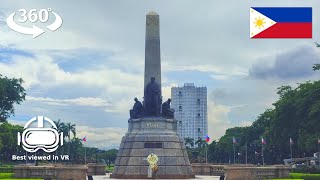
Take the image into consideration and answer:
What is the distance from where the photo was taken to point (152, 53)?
42031 millimetres

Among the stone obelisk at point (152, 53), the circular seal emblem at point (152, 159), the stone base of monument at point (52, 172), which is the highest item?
the stone obelisk at point (152, 53)

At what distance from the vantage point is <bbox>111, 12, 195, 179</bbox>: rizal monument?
37812mm

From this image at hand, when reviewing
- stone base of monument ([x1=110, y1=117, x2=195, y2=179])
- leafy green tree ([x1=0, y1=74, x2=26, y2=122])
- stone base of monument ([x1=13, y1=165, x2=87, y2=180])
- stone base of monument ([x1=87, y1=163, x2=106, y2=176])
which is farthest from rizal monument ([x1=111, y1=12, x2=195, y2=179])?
leafy green tree ([x1=0, y1=74, x2=26, y2=122])

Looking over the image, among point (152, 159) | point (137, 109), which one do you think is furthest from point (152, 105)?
point (152, 159)

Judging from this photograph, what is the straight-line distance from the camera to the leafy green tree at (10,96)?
219ft

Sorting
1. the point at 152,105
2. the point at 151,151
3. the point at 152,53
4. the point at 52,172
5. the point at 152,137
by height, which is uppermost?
the point at 152,53

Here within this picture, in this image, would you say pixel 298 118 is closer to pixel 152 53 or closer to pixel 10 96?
pixel 152 53

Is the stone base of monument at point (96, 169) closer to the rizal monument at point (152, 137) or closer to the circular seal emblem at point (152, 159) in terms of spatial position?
the rizal monument at point (152, 137)

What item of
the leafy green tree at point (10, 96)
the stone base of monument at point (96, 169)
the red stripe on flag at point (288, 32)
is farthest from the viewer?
the leafy green tree at point (10, 96)

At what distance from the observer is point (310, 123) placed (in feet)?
178

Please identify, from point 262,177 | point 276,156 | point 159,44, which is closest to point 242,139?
point 276,156

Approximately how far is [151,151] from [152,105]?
4.42 metres

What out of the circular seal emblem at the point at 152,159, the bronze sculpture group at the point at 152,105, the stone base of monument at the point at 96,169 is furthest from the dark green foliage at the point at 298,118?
the stone base of monument at the point at 96,169

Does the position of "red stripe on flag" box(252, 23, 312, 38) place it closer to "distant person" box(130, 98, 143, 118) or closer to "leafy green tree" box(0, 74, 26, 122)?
"distant person" box(130, 98, 143, 118)
